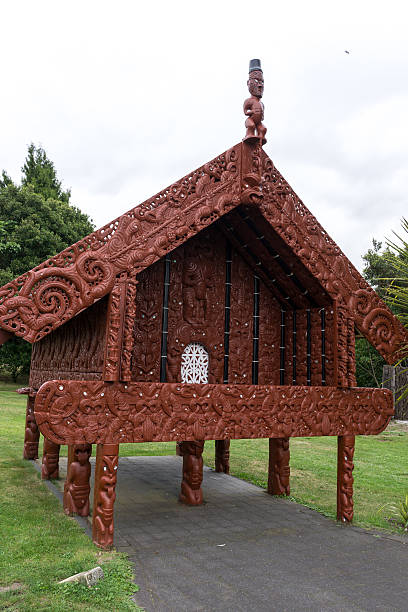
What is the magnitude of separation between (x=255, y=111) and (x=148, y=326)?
3020 millimetres

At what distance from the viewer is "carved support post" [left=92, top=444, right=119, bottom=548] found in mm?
5051

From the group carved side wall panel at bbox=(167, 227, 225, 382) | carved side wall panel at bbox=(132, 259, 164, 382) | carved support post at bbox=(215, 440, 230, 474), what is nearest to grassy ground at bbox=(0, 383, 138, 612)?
carved side wall panel at bbox=(132, 259, 164, 382)

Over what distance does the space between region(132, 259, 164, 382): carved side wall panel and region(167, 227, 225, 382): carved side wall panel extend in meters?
0.17

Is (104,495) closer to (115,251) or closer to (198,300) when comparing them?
(115,251)

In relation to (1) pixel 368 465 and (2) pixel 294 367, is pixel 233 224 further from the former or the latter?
(1) pixel 368 465

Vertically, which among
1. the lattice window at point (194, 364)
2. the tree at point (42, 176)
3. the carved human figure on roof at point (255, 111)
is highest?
the tree at point (42, 176)

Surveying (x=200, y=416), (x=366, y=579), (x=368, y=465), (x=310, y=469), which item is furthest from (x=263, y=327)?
(x=368, y=465)

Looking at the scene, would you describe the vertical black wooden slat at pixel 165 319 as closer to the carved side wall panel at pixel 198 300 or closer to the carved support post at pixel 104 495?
the carved side wall panel at pixel 198 300

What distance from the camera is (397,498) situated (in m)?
8.23

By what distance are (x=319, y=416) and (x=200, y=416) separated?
1721 mm

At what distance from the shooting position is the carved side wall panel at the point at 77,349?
5.91m

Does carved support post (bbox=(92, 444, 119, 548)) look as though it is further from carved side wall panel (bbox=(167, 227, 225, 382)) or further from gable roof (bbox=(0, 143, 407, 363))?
carved side wall panel (bbox=(167, 227, 225, 382))

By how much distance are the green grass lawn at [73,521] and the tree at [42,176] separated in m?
15.5

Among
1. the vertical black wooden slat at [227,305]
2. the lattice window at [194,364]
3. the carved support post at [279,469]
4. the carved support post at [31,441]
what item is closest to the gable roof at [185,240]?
the vertical black wooden slat at [227,305]
